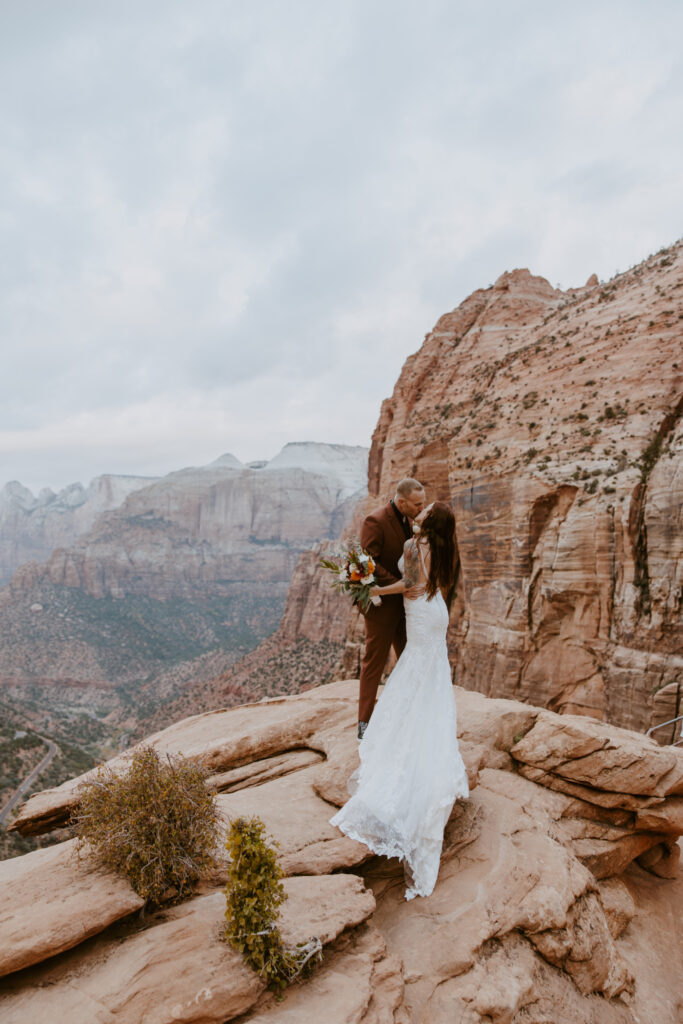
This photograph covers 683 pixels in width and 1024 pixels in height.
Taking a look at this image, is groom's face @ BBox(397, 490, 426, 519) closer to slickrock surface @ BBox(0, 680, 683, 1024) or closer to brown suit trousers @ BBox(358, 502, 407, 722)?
brown suit trousers @ BBox(358, 502, 407, 722)

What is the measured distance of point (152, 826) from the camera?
13.1 ft

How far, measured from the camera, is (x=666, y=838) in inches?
287

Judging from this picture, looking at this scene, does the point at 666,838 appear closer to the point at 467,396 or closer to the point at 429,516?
the point at 429,516

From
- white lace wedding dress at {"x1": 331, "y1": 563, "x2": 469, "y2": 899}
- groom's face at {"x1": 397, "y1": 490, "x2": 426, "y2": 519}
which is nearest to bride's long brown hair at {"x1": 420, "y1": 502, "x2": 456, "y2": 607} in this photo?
white lace wedding dress at {"x1": 331, "y1": 563, "x2": 469, "y2": 899}

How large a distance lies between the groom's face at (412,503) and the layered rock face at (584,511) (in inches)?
554

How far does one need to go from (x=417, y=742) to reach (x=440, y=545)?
2053 mm

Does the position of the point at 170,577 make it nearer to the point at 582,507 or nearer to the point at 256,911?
the point at 582,507

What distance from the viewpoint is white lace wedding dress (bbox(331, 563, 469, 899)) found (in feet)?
16.0

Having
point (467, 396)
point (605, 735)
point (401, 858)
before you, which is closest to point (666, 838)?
point (605, 735)

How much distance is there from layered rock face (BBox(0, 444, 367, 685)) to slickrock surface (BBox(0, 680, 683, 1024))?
8477 centimetres

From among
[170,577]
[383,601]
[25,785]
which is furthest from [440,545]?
[170,577]

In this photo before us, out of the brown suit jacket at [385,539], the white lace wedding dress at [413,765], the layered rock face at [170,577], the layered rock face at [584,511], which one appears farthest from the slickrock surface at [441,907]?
the layered rock face at [170,577]

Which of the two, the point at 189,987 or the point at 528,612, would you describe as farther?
the point at 528,612

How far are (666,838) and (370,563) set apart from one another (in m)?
6.21
